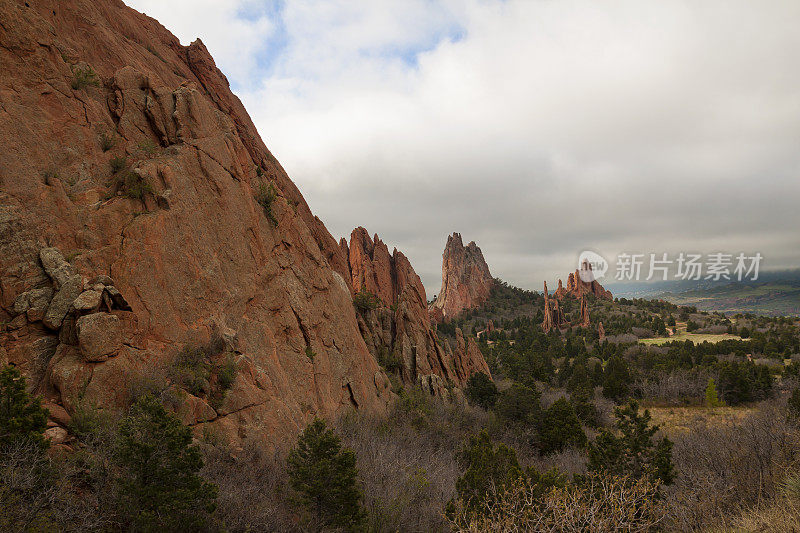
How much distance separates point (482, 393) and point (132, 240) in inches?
1433

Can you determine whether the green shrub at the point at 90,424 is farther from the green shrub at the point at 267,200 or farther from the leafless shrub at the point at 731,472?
the leafless shrub at the point at 731,472

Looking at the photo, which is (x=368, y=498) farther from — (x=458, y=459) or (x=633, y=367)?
(x=633, y=367)

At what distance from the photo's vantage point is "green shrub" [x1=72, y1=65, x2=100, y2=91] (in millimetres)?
17391

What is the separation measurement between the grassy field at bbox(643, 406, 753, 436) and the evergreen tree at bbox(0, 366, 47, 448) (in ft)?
156

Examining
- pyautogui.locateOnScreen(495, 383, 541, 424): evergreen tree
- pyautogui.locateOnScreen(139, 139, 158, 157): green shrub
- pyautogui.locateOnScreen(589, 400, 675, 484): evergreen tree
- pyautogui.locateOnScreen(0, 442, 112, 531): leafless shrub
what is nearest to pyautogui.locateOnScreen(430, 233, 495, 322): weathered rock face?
pyautogui.locateOnScreen(495, 383, 541, 424): evergreen tree

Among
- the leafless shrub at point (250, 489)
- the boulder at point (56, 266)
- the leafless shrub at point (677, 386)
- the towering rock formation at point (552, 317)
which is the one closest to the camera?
the leafless shrub at point (250, 489)

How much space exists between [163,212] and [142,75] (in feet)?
31.9

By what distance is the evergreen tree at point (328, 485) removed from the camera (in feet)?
40.2

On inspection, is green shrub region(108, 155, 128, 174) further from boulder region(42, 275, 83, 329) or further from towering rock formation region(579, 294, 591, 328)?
towering rock formation region(579, 294, 591, 328)

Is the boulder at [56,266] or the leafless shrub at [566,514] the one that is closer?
the leafless shrub at [566,514]

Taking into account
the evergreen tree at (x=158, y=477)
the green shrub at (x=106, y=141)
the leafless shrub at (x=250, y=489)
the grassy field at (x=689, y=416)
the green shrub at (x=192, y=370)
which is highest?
the green shrub at (x=106, y=141)

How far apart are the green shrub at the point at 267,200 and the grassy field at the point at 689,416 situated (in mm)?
43194

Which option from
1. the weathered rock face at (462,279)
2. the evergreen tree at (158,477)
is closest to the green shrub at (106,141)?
the evergreen tree at (158,477)

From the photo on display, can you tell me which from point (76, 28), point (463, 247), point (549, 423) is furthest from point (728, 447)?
point (463, 247)
